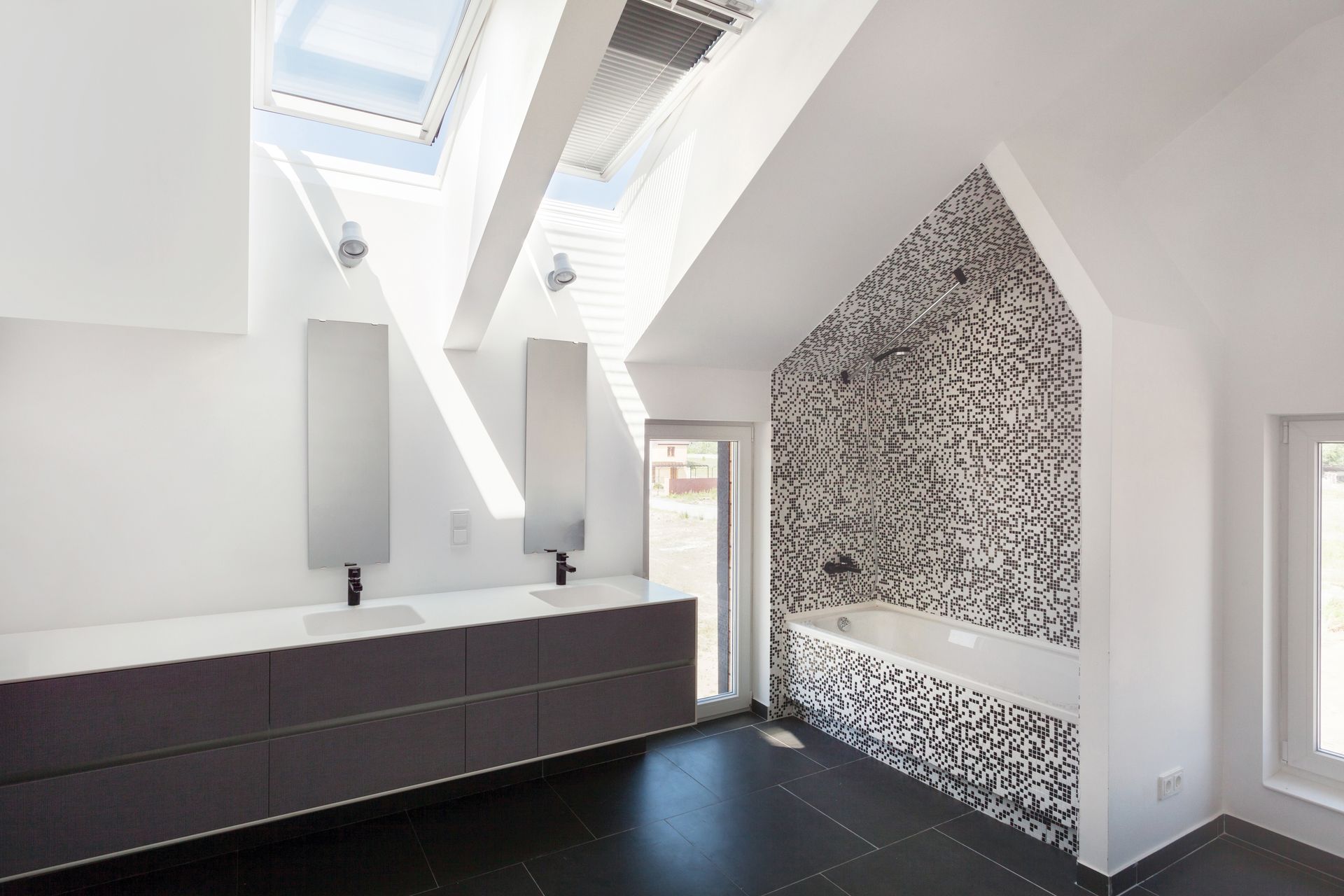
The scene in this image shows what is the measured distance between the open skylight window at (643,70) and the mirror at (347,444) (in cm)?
126

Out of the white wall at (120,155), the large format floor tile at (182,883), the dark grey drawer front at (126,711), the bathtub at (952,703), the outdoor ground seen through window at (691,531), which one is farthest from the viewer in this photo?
the outdoor ground seen through window at (691,531)

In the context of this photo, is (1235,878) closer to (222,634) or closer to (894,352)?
(894,352)

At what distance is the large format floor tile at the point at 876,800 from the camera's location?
3.06 meters

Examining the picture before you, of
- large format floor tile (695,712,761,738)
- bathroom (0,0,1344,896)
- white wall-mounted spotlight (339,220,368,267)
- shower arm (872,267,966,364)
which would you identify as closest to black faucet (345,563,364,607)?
bathroom (0,0,1344,896)

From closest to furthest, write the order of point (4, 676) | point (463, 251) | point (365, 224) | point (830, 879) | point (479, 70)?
1. point (4, 676)
2. point (830, 879)
3. point (479, 70)
4. point (463, 251)
5. point (365, 224)

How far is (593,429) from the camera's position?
390 centimetres

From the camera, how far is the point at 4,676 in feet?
7.25

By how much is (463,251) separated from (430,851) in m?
2.40

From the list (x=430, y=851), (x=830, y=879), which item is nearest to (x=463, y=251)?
(x=430, y=851)

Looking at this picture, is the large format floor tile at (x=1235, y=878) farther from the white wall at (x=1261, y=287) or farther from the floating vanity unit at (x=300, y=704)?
the floating vanity unit at (x=300, y=704)

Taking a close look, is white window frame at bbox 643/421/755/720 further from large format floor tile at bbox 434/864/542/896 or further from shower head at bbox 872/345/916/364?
large format floor tile at bbox 434/864/542/896

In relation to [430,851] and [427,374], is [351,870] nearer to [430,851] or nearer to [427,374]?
[430,851]

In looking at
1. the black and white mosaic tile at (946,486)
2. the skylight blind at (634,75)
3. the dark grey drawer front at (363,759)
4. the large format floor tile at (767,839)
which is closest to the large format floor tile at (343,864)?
the dark grey drawer front at (363,759)

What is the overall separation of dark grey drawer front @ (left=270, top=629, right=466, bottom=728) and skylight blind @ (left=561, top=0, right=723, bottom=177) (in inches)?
82.9
